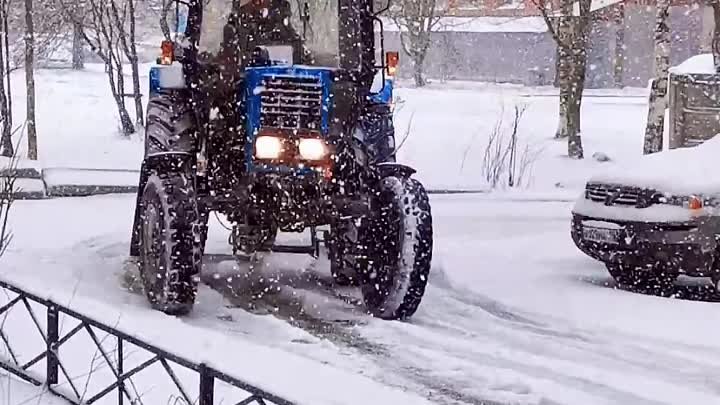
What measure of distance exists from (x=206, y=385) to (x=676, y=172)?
20.1 ft

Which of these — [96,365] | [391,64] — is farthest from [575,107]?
[96,365]

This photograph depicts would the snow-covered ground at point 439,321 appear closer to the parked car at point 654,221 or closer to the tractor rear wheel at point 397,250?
the tractor rear wheel at point 397,250

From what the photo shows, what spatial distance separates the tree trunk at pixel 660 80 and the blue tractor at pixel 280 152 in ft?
31.0

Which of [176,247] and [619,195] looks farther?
[619,195]

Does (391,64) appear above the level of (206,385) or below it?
above

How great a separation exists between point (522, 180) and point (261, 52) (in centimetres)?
1004

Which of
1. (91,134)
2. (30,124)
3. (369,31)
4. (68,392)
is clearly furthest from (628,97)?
(68,392)

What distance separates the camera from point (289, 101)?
319 inches

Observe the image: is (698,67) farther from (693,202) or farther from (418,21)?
(418,21)

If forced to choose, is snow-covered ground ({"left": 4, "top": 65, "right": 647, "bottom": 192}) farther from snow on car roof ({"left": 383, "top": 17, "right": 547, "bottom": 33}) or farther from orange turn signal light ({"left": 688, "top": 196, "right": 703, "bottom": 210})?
snow on car roof ({"left": 383, "top": 17, "right": 547, "bottom": 33})

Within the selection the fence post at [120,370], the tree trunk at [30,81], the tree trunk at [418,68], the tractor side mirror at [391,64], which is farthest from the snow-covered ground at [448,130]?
the fence post at [120,370]

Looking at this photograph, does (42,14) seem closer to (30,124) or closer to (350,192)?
(30,124)

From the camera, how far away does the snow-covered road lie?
251 inches

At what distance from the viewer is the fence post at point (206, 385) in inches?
168
